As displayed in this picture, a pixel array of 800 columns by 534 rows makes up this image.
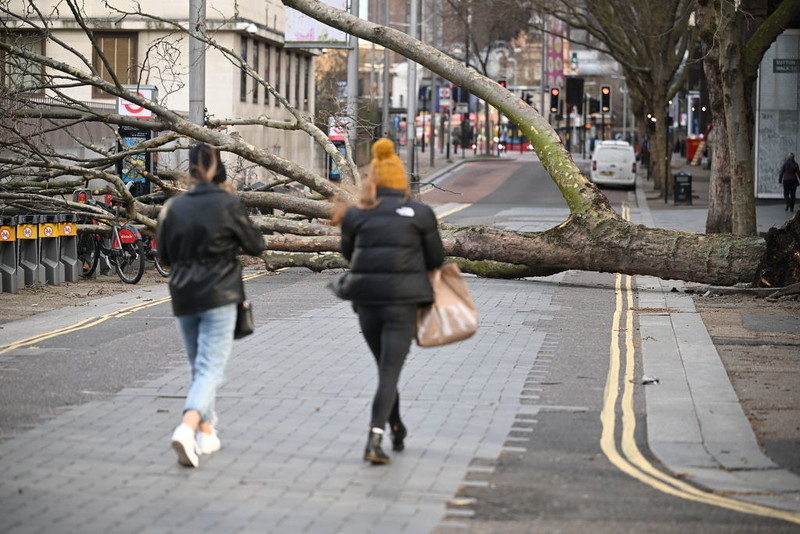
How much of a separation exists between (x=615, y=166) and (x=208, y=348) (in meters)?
43.6

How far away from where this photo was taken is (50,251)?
18797mm

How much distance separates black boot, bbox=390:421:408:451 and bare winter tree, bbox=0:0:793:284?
9.73 metres

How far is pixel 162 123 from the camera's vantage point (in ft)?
57.9

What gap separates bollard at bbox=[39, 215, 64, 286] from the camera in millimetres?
18484

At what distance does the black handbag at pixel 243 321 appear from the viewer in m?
7.79

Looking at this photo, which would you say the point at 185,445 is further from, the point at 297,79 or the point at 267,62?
the point at 297,79

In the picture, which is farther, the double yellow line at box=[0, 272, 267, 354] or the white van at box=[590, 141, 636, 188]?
the white van at box=[590, 141, 636, 188]

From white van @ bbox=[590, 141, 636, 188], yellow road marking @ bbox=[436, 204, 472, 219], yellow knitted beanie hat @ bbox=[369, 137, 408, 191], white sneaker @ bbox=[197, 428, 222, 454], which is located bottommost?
white sneaker @ bbox=[197, 428, 222, 454]

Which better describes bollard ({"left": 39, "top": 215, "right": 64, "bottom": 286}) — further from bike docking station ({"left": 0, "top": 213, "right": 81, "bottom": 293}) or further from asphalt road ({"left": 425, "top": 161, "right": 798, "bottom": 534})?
asphalt road ({"left": 425, "top": 161, "right": 798, "bottom": 534})

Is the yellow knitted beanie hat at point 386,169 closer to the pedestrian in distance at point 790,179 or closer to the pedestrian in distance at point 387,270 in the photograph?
the pedestrian in distance at point 387,270

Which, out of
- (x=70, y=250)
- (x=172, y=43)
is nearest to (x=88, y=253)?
(x=70, y=250)

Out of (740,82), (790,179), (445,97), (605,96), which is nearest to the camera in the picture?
(740,82)

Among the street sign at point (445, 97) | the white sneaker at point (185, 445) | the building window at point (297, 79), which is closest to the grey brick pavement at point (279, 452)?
the white sneaker at point (185, 445)

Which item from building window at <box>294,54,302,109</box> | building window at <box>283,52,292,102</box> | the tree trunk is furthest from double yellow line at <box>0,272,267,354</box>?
building window at <box>294,54,302,109</box>
